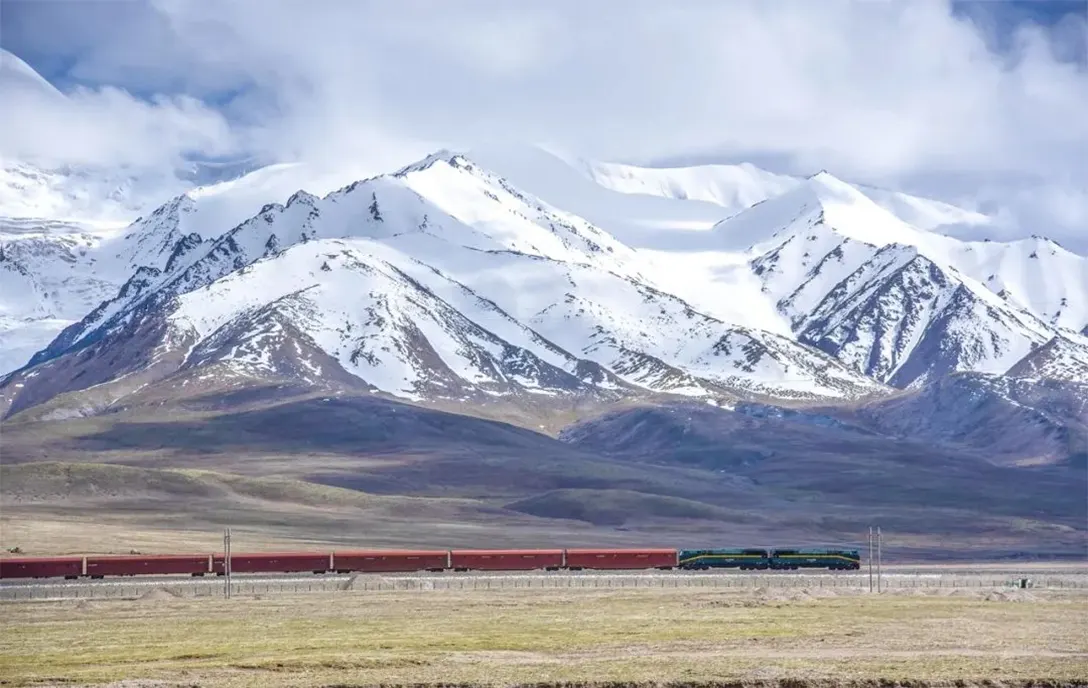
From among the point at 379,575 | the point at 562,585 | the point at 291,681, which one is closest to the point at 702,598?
the point at 562,585

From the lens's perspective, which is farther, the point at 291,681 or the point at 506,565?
the point at 506,565

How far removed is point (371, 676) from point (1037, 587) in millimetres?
80508

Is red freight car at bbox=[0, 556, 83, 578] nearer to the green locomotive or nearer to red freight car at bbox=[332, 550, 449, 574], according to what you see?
red freight car at bbox=[332, 550, 449, 574]

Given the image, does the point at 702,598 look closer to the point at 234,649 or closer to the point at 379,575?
the point at 379,575

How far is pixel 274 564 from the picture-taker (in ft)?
490

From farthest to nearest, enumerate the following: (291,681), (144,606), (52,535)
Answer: (52,535) → (144,606) → (291,681)

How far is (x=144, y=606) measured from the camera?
116375mm

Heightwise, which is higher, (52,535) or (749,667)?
(52,535)

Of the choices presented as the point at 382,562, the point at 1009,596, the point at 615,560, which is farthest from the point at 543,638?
the point at 615,560

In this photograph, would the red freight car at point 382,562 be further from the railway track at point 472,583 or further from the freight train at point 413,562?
the railway track at point 472,583

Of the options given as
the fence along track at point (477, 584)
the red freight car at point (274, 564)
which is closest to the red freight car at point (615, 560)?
the fence along track at point (477, 584)

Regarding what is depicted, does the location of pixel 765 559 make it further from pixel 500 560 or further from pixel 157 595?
pixel 157 595

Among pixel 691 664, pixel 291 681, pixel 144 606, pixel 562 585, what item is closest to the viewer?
pixel 291 681

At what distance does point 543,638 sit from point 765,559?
72518 millimetres
